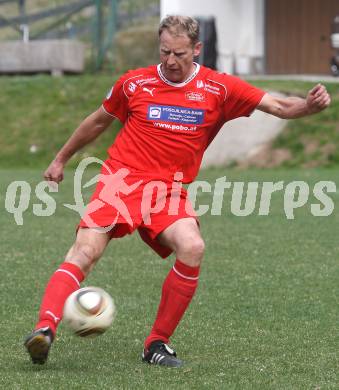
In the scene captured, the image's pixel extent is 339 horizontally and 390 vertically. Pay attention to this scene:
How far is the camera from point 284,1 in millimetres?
31328

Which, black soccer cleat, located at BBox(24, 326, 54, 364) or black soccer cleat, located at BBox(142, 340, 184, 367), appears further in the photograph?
black soccer cleat, located at BBox(142, 340, 184, 367)

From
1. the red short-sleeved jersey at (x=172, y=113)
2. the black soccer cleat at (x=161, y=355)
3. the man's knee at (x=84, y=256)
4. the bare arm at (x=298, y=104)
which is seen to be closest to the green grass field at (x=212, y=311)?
the black soccer cleat at (x=161, y=355)

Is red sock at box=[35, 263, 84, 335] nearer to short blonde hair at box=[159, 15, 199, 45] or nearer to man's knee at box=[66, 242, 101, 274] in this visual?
man's knee at box=[66, 242, 101, 274]

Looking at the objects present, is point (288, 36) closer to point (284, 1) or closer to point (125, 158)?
point (284, 1)

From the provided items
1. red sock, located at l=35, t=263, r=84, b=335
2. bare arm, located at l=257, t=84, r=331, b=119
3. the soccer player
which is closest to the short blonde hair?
the soccer player

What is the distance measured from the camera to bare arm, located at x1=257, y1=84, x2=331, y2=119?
5.95 metres

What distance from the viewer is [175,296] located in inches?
233

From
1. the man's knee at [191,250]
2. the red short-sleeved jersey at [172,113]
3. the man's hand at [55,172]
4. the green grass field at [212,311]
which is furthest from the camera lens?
the man's hand at [55,172]

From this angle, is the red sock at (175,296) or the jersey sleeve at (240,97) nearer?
the red sock at (175,296)

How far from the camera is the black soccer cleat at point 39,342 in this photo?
5379 mm

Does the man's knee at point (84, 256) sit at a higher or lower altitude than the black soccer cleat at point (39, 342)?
higher

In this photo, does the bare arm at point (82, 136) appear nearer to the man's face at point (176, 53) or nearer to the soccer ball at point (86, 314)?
the man's face at point (176, 53)

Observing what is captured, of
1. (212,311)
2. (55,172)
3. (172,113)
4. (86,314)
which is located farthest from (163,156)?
(212,311)

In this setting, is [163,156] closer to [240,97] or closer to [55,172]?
[240,97]
